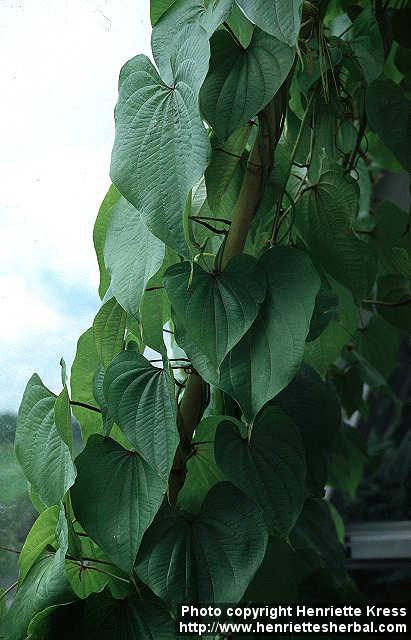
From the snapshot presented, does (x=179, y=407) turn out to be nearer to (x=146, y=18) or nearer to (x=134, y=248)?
(x=134, y=248)

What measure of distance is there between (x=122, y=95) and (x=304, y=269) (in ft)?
0.63

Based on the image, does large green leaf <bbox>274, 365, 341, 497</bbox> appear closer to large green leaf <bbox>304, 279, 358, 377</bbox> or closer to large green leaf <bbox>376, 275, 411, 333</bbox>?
large green leaf <bbox>304, 279, 358, 377</bbox>

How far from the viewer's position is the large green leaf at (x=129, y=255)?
0.53m

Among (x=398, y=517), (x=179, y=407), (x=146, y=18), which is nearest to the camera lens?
(x=179, y=407)

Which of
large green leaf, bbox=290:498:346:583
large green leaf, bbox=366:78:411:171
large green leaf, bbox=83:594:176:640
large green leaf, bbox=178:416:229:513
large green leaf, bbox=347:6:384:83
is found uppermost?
large green leaf, bbox=347:6:384:83

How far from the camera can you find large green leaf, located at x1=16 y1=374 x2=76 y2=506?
581mm

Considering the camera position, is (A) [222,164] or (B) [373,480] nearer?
(A) [222,164]

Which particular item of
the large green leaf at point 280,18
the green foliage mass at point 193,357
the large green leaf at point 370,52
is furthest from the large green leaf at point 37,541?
the large green leaf at point 370,52

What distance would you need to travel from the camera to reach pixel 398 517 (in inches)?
54.3

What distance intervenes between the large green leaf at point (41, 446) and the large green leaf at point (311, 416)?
0.22 meters

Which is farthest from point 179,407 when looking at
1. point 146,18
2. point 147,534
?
point 146,18

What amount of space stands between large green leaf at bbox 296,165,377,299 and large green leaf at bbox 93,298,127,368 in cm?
20

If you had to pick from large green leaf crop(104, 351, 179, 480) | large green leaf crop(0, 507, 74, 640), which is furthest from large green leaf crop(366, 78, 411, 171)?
large green leaf crop(0, 507, 74, 640)

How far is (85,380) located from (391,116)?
1.37ft
